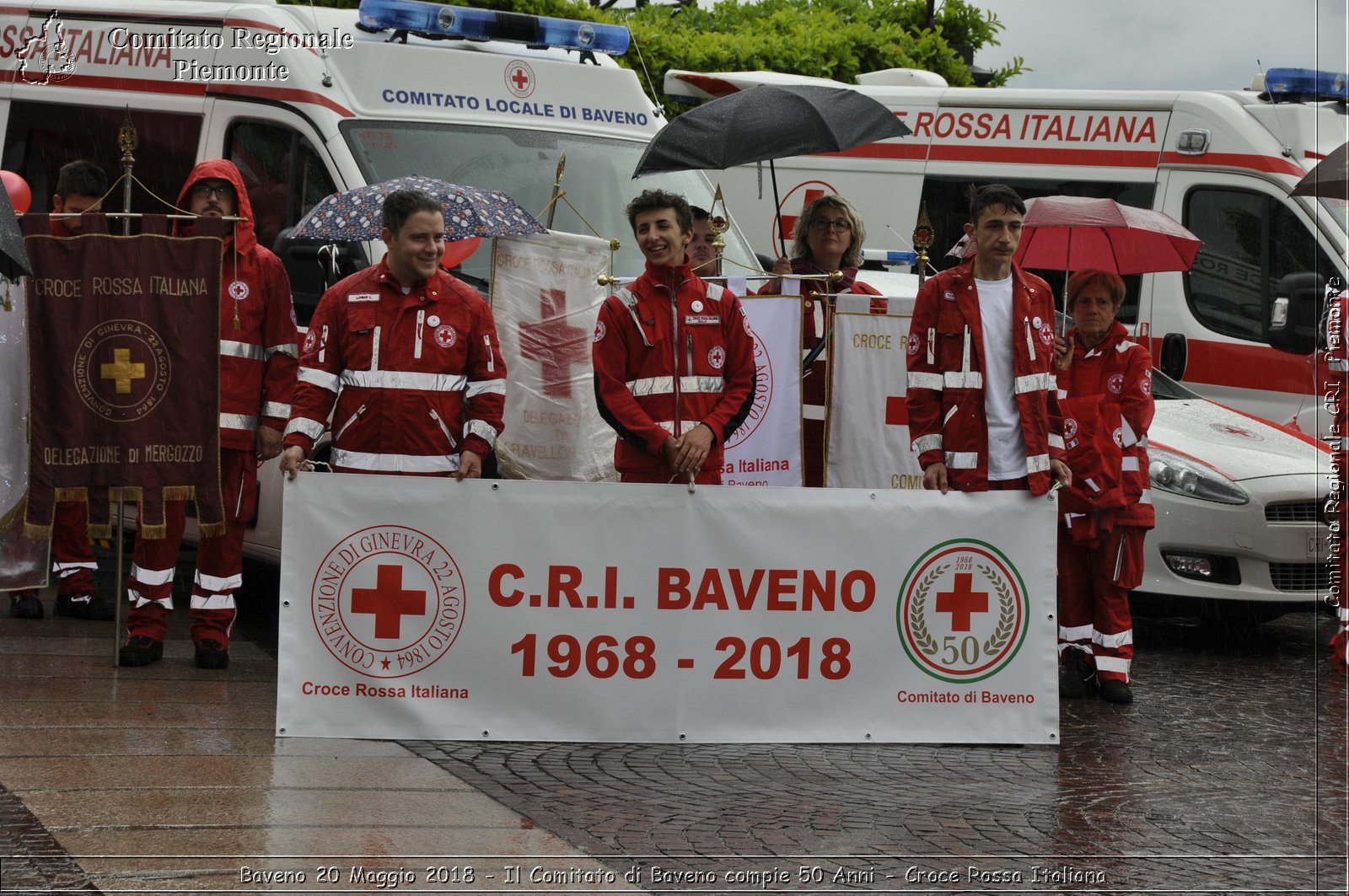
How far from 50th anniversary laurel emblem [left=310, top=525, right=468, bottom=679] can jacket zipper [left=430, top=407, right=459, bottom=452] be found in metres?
0.60

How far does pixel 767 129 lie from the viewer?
25.5 ft

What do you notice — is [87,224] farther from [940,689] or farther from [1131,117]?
[1131,117]

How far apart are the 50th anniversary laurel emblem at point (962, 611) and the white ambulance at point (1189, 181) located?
13.0 ft

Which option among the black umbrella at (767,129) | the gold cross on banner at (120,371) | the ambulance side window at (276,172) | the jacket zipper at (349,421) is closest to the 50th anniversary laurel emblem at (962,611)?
the black umbrella at (767,129)

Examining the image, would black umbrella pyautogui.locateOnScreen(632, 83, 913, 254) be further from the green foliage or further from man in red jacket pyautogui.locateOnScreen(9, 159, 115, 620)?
the green foliage

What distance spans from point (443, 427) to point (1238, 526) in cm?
431

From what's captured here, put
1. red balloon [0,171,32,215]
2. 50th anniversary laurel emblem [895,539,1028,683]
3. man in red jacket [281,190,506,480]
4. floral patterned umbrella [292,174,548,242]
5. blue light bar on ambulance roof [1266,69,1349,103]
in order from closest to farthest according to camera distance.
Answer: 50th anniversary laurel emblem [895,539,1028,683], man in red jacket [281,190,506,480], floral patterned umbrella [292,174,548,242], red balloon [0,171,32,215], blue light bar on ambulance roof [1266,69,1349,103]

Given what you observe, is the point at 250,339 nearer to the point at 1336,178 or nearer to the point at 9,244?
the point at 9,244

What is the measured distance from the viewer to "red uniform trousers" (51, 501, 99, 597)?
888 centimetres

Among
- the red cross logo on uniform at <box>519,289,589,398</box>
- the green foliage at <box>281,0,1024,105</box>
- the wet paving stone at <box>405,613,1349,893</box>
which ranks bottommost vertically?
the wet paving stone at <box>405,613,1349,893</box>

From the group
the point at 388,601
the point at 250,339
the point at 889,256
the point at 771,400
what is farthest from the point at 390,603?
the point at 889,256

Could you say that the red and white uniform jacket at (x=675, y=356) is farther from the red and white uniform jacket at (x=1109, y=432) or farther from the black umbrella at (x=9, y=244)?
the black umbrella at (x=9, y=244)

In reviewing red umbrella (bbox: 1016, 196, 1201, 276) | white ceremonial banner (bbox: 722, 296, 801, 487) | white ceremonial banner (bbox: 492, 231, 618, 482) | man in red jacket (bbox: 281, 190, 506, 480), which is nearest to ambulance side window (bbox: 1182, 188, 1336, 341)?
red umbrella (bbox: 1016, 196, 1201, 276)

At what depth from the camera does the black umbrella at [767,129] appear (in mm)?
7715
